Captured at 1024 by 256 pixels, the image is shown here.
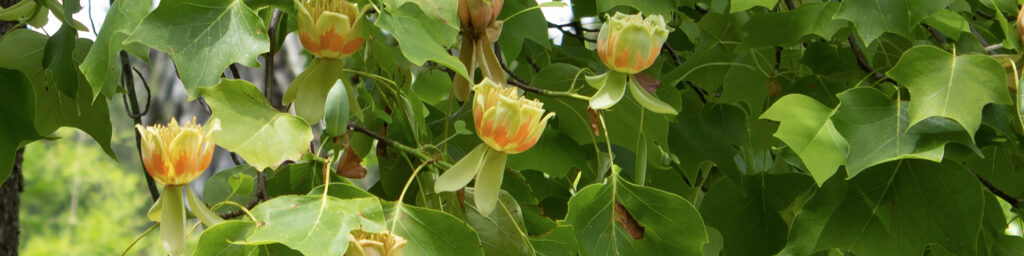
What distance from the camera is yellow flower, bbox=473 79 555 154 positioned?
0.47 meters

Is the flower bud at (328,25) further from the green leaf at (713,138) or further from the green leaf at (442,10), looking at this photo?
the green leaf at (713,138)

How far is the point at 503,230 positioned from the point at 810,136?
217 mm

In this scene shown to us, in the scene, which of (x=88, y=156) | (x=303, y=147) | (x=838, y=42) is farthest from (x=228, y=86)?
(x=88, y=156)

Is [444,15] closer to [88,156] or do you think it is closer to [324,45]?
[324,45]

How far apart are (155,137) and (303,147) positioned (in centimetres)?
9

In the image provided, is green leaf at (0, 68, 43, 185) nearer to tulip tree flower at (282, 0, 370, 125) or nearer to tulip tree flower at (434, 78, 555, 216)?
tulip tree flower at (282, 0, 370, 125)

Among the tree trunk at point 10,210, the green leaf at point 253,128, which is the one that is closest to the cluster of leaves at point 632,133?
the green leaf at point 253,128

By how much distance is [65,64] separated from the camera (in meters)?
0.63

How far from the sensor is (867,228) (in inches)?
26.7

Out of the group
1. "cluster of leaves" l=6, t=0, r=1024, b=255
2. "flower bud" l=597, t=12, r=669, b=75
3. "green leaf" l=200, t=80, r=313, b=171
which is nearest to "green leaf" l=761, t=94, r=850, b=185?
"cluster of leaves" l=6, t=0, r=1024, b=255

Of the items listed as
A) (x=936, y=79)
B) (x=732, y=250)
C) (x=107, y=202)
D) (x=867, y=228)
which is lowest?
(x=107, y=202)

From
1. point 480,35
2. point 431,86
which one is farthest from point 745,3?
point 431,86

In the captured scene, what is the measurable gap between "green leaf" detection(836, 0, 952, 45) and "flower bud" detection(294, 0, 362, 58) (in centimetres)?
33

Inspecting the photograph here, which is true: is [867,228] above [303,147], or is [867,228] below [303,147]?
below
